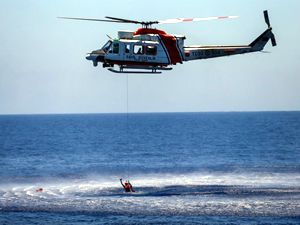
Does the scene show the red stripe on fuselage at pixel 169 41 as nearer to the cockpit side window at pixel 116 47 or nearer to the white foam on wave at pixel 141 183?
the cockpit side window at pixel 116 47

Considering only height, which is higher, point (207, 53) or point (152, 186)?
point (207, 53)

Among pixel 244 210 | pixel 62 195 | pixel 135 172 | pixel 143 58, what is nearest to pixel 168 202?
pixel 244 210

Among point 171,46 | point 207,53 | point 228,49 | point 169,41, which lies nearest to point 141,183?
point 207,53

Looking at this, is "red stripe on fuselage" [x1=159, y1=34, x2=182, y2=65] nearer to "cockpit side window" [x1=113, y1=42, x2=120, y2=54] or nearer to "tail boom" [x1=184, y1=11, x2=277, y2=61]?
"tail boom" [x1=184, y1=11, x2=277, y2=61]

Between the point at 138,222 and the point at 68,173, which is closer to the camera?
the point at 138,222

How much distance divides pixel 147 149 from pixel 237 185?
63566mm

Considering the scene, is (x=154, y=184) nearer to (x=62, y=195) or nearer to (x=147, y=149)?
(x=62, y=195)

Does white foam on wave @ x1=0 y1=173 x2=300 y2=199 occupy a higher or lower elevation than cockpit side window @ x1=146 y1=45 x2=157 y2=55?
lower

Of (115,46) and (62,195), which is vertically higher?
(115,46)

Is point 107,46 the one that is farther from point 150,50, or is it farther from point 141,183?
point 141,183

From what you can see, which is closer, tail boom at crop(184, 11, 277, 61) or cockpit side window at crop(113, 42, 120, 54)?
cockpit side window at crop(113, 42, 120, 54)

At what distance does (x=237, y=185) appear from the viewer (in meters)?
70.5

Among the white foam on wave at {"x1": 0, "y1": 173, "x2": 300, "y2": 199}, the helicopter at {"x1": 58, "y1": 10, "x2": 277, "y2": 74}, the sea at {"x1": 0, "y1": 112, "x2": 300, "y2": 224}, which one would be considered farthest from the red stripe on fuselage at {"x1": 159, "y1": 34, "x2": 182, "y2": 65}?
the white foam on wave at {"x1": 0, "y1": 173, "x2": 300, "y2": 199}

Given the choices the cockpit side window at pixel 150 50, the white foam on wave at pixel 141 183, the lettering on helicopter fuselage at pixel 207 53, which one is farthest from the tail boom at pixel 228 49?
the white foam on wave at pixel 141 183
